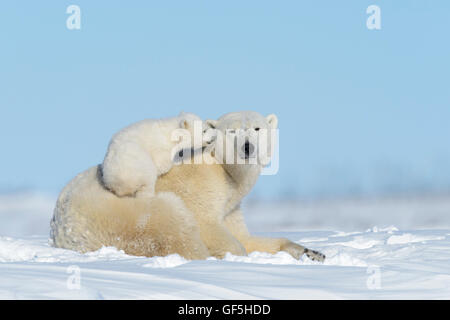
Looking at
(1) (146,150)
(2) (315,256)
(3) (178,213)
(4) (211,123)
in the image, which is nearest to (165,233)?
(3) (178,213)

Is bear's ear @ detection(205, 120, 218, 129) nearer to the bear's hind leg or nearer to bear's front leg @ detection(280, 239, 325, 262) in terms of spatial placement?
the bear's hind leg

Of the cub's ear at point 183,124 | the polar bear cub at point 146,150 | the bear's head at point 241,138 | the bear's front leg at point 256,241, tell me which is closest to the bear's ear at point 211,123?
the bear's head at point 241,138

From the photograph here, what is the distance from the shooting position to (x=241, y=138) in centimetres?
615

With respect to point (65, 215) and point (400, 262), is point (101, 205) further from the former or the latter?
point (400, 262)

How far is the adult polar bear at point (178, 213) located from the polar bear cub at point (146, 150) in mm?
149

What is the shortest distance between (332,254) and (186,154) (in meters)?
1.71

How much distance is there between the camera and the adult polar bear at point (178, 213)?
18.4 feet

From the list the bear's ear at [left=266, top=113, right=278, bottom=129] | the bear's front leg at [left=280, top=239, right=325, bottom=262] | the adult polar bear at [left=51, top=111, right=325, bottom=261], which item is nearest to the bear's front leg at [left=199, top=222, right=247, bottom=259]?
the adult polar bear at [left=51, top=111, right=325, bottom=261]

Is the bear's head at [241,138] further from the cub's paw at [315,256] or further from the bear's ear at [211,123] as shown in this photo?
the cub's paw at [315,256]

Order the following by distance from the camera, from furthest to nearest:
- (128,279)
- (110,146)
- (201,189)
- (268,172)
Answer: (268,172), (201,189), (110,146), (128,279)

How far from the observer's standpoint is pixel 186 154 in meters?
6.23

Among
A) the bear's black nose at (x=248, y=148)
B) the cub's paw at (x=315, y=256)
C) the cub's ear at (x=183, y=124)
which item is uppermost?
the cub's ear at (x=183, y=124)

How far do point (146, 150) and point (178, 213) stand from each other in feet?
1.98
